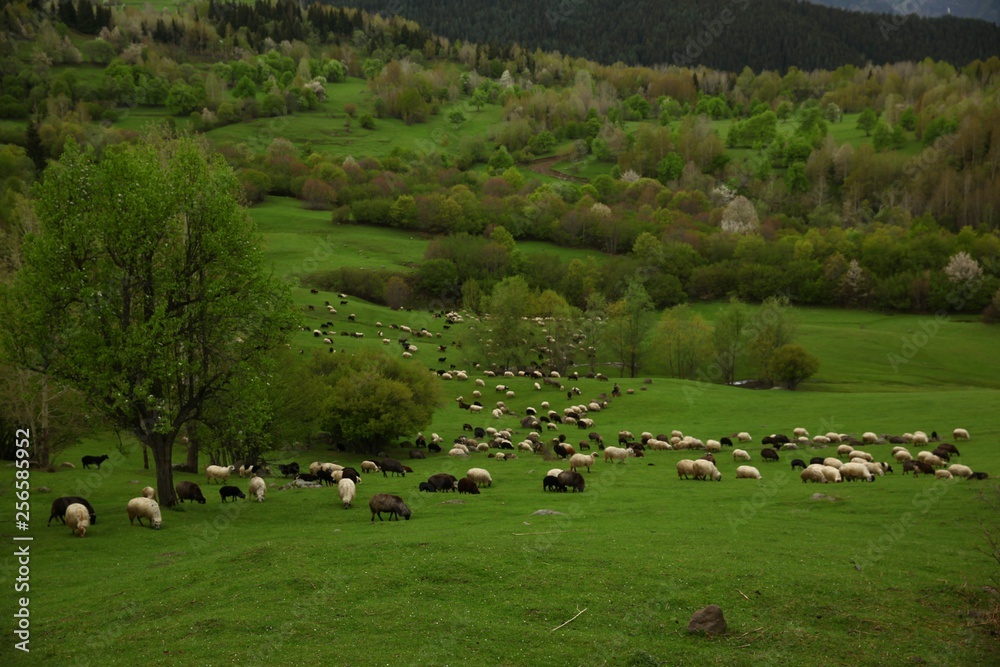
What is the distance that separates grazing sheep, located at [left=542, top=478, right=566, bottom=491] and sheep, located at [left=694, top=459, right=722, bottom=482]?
796 cm

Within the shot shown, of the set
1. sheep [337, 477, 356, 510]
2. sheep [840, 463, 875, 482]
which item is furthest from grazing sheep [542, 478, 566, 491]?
sheep [840, 463, 875, 482]

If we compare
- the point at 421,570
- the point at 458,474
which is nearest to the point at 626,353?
the point at 458,474

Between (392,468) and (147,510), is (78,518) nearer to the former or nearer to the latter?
(147,510)

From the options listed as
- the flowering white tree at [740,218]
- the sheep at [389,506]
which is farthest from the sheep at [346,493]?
the flowering white tree at [740,218]

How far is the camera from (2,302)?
85.8 feet

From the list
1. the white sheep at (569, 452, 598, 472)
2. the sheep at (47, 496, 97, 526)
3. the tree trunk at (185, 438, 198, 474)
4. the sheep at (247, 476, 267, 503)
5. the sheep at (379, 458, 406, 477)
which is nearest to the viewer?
the sheep at (47, 496, 97, 526)

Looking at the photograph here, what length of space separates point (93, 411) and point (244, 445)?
45.9 ft

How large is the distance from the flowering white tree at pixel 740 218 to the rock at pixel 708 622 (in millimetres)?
158956

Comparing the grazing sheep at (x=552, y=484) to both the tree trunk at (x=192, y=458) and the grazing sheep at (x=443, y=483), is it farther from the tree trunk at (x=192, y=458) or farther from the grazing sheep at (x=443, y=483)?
the tree trunk at (x=192, y=458)

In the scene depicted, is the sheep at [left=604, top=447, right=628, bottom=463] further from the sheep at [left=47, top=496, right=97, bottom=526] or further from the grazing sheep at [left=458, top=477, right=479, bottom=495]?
the sheep at [left=47, top=496, right=97, bottom=526]

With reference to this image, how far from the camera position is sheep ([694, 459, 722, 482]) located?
35375 millimetres

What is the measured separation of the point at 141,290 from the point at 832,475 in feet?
101

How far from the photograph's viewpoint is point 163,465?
28000 mm

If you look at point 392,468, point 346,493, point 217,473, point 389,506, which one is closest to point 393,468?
point 392,468
